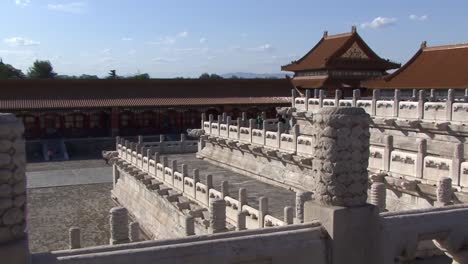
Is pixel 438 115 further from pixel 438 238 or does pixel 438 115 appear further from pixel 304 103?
pixel 438 238

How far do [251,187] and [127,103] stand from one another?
22315 millimetres

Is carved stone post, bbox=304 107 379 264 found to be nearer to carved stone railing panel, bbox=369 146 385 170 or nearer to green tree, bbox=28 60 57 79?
carved stone railing panel, bbox=369 146 385 170

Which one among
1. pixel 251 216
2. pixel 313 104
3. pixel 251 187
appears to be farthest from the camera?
pixel 313 104

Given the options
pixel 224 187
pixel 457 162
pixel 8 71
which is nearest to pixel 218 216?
pixel 224 187

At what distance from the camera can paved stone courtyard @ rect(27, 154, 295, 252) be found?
18.3 metres

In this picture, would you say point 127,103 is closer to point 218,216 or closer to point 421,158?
point 218,216

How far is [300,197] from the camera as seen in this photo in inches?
393

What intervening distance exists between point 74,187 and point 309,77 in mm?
19186

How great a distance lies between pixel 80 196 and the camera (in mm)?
25547

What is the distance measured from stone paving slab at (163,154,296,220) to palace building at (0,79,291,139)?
14.8m

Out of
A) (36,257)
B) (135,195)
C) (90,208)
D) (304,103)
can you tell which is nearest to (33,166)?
(90,208)

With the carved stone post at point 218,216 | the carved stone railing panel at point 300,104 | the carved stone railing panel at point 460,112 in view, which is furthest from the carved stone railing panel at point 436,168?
the carved stone railing panel at point 300,104

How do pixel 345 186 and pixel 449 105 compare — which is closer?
pixel 345 186

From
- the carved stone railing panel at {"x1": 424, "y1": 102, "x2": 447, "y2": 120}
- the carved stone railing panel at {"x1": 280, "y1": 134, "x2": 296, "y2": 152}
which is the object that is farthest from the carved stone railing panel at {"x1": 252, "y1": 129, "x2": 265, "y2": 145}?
the carved stone railing panel at {"x1": 424, "y1": 102, "x2": 447, "y2": 120}
